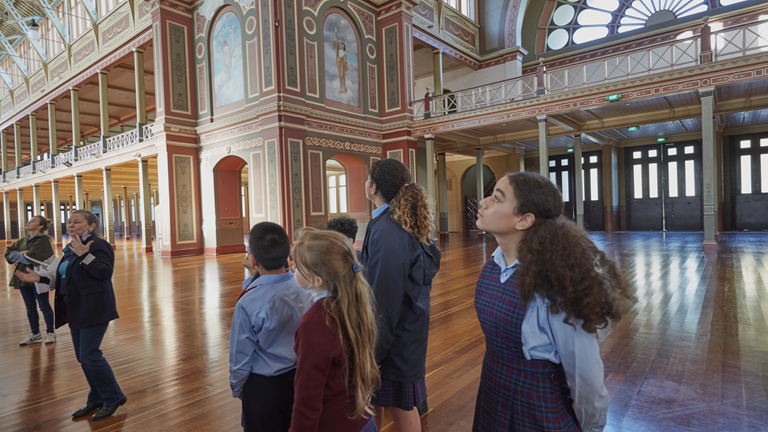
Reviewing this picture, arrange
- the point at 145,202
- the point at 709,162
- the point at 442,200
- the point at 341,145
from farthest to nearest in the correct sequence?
the point at 442,200 → the point at 145,202 → the point at 341,145 → the point at 709,162

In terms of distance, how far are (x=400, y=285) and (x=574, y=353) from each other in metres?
0.76

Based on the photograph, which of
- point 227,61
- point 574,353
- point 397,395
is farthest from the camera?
point 227,61

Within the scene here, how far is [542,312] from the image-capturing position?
3.76ft

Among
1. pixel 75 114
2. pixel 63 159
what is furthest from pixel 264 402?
pixel 63 159

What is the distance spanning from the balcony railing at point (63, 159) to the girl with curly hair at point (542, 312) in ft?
73.5

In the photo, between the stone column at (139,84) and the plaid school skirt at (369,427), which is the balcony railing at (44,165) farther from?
the plaid school skirt at (369,427)

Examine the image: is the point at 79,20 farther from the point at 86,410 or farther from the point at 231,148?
the point at 86,410

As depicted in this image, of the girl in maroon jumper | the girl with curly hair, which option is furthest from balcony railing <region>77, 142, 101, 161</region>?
the girl with curly hair

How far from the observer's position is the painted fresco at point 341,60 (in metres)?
12.6

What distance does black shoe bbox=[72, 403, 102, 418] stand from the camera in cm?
260

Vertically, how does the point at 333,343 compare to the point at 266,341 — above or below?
above

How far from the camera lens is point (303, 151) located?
1165cm

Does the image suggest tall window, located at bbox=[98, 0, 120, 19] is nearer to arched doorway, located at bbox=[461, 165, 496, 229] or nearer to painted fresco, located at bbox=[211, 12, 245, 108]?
painted fresco, located at bbox=[211, 12, 245, 108]

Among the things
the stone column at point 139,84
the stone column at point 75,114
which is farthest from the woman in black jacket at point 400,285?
the stone column at point 75,114
